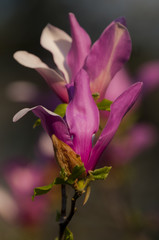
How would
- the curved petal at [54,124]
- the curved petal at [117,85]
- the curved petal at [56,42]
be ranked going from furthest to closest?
the curved petal at [117,85]
the curved petal at [56,42]
the curved petal at [54,124]

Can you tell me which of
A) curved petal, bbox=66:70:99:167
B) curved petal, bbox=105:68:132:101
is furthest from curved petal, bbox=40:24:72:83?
curved petal, bbox=105:68:132:101

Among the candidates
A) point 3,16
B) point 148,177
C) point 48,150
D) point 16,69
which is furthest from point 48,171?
point 3,16

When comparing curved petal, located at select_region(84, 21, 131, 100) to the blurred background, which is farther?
the blurred background

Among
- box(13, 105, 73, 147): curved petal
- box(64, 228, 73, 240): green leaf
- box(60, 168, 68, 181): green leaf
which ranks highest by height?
box(13, 105, 73, 147): curved petal

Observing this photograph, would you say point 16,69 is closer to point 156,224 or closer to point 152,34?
point 152,34

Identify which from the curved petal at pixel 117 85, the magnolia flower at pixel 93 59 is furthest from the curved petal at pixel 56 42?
the curved petal at pixel 117 85

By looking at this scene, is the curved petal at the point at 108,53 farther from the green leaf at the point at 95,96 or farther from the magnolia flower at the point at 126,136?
the magnolia flower at the point at 126,136

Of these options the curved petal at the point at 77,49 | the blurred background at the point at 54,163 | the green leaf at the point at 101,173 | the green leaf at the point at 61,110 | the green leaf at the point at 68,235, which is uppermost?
the curved petal at the point at 77,49

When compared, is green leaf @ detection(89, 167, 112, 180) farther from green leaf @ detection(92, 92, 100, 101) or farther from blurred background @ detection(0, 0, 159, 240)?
blurred background @ detection(0, 0, 159, 240)

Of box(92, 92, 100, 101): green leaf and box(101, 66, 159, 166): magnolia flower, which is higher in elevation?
box(92, 92, 100, 101): green leaf

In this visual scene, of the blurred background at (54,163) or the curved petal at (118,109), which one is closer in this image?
the curved petal at (118,109)
